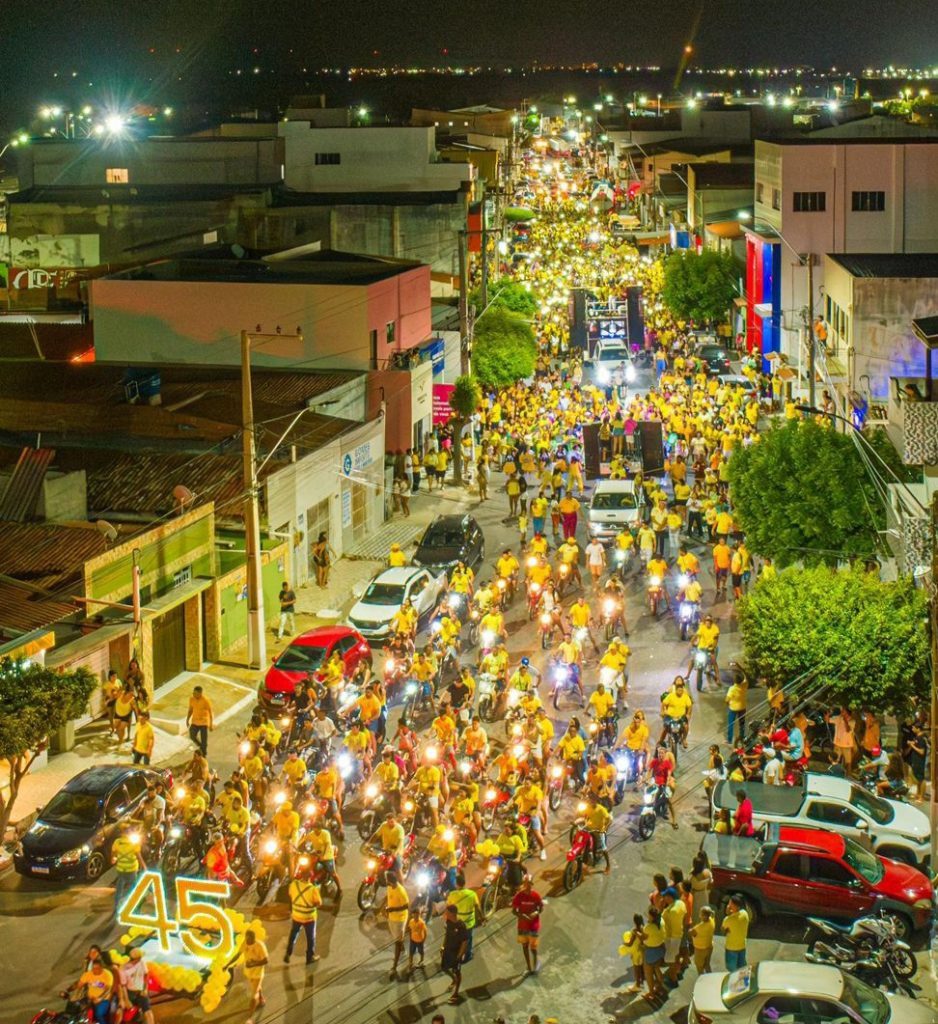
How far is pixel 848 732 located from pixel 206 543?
12.2 meters

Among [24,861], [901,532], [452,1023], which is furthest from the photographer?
[901,532]

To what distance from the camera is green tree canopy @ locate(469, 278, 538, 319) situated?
6250 cm

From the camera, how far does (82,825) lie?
19562 mm

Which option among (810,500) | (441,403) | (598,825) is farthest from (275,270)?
(598,825)

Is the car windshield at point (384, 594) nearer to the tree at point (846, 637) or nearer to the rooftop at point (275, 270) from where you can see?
the tree at point (846, 637)

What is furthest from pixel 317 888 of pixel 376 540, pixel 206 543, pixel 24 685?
pixel 376 540

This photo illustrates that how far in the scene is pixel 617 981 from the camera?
54.0 feet

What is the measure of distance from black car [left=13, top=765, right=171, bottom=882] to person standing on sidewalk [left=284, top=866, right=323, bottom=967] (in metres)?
3.61

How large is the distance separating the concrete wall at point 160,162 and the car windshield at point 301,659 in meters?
52.0

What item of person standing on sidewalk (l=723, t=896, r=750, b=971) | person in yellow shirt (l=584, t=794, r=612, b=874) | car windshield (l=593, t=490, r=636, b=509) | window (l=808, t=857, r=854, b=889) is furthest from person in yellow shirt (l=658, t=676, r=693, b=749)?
car windshield (l=593, t=490, r=636, b=509)

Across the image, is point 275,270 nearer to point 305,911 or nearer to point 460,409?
point 460,409

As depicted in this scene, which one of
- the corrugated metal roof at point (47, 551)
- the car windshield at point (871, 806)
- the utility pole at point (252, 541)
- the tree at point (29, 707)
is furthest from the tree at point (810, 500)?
the tree at point (29, 707)

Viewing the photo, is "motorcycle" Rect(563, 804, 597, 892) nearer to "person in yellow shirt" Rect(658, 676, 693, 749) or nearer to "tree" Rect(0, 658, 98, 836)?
"person in yellow shirt" Rect(658, 676, 693, 749)

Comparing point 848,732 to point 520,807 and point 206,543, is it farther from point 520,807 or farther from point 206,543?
point 206,543
